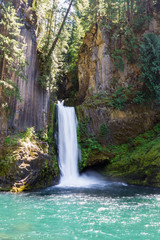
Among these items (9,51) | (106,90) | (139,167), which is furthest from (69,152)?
(9,51)

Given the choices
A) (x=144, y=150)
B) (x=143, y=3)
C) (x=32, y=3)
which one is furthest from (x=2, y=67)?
(x=143, y=3)

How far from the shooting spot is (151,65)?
57.4 ft

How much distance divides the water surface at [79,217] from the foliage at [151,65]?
10125 mm

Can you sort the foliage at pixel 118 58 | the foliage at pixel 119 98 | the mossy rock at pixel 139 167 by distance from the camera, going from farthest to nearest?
the foliage at pixel 118 58
the foliage at pixel 119 98
the mossy rock at pixel 139 167

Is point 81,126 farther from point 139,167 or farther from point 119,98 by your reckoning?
point 139,167

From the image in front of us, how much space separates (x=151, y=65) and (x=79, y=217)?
14.7 metres

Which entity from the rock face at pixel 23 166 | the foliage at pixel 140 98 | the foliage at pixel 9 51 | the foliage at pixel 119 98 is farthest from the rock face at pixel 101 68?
the rock face at pixel 23 166

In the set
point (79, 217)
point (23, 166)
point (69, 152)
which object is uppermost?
point (69, 152)

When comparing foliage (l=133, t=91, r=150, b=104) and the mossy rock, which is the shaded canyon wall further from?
the mossy rock

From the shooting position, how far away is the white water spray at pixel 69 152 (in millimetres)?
15469

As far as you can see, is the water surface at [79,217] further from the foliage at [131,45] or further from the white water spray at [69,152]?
the foliage at [131,45]

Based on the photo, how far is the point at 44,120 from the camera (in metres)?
17.4

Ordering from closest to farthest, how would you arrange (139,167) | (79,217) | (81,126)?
(79,217)
(139,167)
(81,126)

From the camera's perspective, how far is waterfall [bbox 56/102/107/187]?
15507 millimetres
